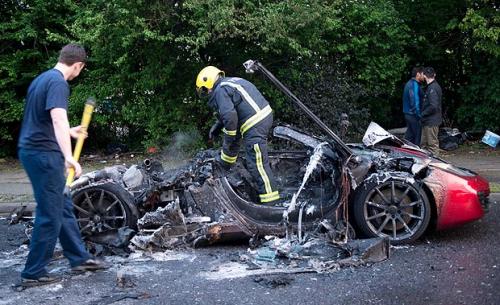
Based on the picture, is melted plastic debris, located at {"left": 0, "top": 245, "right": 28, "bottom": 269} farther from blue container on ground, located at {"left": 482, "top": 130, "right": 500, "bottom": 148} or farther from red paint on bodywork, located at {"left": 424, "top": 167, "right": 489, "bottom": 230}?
blue container on ground, located at {"left": 482, "top": 130, "right": 500, "bottom": 148}

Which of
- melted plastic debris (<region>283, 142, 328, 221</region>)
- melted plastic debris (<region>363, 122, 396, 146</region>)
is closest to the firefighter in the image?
melted plastic debris (<region>283, 142, 328, 221</region>)

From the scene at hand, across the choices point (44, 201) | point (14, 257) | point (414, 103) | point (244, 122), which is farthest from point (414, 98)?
point (44, 201)

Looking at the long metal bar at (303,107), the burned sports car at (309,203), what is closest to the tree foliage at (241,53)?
the long metal bar at (303,107)

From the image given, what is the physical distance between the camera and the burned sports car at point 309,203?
588 centimetres

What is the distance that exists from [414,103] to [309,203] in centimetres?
503

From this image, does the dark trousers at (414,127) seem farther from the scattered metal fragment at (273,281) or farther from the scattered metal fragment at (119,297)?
the scattered metal fragment at (119,297)

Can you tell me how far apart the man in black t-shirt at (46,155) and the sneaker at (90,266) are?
285 millimetres

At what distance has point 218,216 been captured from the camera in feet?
19.6

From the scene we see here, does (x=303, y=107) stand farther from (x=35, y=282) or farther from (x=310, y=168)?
(x=35, y=282)

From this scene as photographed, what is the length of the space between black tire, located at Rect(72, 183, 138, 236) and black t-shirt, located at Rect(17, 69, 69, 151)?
113 centimetres

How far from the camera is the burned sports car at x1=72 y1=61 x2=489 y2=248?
5883 mm

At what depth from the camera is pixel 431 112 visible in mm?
9906

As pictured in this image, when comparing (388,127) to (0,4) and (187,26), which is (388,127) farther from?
(0,4)

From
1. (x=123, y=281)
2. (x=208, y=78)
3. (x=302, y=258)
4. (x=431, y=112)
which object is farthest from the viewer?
(x=431, y=112)
